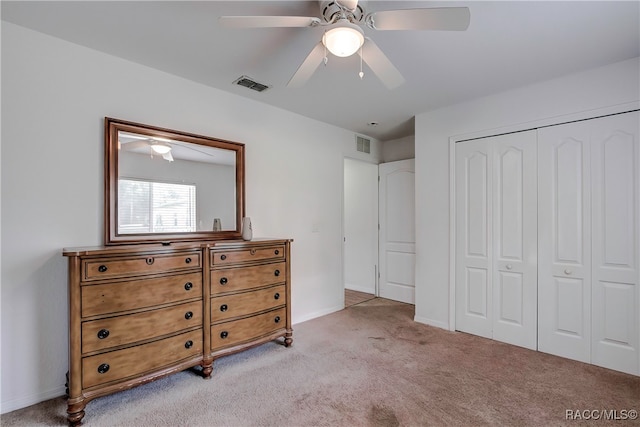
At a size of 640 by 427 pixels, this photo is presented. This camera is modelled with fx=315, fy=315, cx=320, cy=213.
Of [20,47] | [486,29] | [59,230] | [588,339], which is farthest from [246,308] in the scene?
[588,339]

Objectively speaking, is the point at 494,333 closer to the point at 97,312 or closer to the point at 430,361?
the point at 430,361

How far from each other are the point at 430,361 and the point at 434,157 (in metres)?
2.19

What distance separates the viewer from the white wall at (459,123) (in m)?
2.63

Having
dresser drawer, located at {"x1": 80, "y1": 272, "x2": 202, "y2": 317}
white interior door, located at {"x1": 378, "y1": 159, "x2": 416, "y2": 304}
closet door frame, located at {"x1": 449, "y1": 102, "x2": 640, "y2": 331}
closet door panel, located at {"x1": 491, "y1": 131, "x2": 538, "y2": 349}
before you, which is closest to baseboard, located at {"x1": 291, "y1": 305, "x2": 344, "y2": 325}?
white interior door, located at {"x1": 378, "y1": 159, "x2": 416, "y2": 304}

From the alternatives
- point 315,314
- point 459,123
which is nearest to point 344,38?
point 459,123

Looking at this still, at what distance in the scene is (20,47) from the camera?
209cm

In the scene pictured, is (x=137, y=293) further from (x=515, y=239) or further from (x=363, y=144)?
(x=363, y=144)

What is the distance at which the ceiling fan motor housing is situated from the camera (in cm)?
172

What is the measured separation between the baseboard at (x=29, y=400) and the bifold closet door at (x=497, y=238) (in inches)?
142

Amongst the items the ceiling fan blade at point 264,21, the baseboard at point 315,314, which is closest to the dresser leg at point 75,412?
the baseboard at point 315,314

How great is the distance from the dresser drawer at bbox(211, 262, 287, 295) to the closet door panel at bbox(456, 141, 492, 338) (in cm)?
197

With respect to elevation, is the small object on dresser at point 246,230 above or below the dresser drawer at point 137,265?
above

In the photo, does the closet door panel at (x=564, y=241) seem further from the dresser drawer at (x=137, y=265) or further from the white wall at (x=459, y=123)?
the dresser drawer at (x=137, y=265)

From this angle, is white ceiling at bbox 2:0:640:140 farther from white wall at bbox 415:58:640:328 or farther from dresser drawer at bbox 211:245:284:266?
dresser drawer at bbox 211:245:284:266
